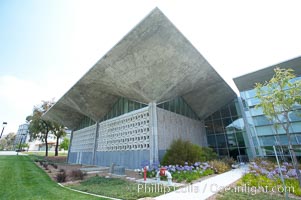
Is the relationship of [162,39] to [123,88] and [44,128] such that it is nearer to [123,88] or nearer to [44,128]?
[123,88]

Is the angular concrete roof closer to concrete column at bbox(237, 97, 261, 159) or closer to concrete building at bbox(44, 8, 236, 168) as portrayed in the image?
concrete building at bbox(44, 8, 236, 168)

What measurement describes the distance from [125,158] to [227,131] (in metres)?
12.3

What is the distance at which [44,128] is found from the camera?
29797 millimetres

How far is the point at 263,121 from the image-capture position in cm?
1468

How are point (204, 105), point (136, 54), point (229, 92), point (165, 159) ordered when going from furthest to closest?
1. point (204, 105)
2. point (229, 92)
3. point (165, 159)
4. point (136, 54)

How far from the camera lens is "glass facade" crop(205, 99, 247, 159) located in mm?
15945

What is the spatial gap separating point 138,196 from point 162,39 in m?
8.10

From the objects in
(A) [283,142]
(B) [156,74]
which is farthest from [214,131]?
(B) [156,74]

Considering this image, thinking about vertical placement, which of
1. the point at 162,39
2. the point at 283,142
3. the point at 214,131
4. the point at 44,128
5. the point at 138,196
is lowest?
the point at 138,196

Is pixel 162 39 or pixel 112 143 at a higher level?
pixel 162 39

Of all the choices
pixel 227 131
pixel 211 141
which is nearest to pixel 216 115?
pixel 227 131

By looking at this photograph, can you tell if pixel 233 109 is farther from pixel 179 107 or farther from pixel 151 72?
pixel 151 72

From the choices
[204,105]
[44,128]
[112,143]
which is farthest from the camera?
[44,128]

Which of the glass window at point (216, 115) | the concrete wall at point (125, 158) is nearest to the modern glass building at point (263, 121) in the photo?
the glass window at point (216, 115)
